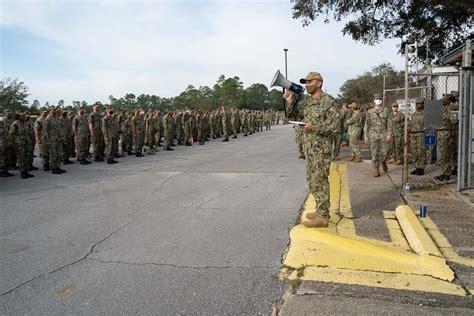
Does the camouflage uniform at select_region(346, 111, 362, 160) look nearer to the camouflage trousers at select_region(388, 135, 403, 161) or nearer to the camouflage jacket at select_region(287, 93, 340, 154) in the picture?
the camouflage trousers at select_region(388, 135, 403, 161)

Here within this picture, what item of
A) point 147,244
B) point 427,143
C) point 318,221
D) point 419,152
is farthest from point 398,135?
point 147,244

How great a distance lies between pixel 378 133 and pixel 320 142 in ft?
16.7

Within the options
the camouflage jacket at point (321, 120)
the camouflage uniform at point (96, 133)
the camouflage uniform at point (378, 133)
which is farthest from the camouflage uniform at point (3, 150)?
the camouflage uniform at point (378, 133)

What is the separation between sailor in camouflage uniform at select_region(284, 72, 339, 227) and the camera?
4.92m

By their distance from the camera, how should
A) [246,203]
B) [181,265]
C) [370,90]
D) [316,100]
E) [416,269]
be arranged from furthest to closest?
1. [370,90]
2. [246,203]
3. [316,100]
4. [181,265]
5. [416,269]

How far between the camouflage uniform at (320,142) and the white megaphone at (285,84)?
21 cm

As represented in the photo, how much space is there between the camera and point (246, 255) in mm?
4277

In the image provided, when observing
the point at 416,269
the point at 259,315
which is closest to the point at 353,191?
the point at 416,269

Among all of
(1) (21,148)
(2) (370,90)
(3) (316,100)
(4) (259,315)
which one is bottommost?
(4) (259,315)

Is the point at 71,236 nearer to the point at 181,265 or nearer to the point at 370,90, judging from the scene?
the point at 181,265

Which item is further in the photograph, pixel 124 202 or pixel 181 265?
pixel 124 202

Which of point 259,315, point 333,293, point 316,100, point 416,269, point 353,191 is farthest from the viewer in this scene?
point 353,191

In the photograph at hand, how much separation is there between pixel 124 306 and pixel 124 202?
390 cm

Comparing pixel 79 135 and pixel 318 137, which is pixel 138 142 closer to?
pixel 79 135
